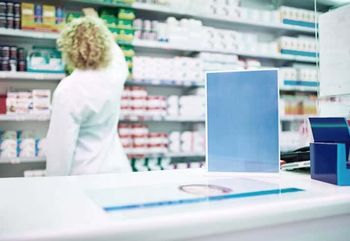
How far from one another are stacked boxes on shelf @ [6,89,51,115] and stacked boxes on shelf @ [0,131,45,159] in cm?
23

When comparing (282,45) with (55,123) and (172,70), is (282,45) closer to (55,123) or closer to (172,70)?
(172,70)

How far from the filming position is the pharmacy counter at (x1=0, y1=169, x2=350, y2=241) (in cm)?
63

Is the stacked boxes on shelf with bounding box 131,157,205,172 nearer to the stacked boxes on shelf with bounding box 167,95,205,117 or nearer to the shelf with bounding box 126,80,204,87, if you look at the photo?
the stacked boxes on shelf with bounding box 167,95,205,117

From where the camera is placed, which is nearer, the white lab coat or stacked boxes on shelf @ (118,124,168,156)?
the white lab coat

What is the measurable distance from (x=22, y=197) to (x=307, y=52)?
460cm

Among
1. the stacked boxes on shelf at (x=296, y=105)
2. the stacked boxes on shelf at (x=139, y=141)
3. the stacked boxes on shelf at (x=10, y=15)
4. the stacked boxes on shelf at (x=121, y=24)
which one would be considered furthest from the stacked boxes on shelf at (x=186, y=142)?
the stacked boxes on shelf at (x=10, y=15)

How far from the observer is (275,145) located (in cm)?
119

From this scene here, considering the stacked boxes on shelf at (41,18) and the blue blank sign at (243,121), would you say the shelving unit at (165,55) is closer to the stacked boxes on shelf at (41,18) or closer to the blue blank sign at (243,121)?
the stacked boxes on shelf at (41,18)

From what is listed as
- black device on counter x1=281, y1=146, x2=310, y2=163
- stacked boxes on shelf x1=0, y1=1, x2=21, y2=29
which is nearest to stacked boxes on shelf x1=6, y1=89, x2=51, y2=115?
stacked boxes on shelf x1=0, y1=1, x2=21, y2=29

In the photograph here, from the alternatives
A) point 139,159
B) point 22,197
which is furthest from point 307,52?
point 22,197

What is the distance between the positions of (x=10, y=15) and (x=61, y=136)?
5.59ft

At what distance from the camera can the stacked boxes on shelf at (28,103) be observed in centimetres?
330

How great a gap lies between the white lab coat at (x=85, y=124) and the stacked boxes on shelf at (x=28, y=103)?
1.11 metres

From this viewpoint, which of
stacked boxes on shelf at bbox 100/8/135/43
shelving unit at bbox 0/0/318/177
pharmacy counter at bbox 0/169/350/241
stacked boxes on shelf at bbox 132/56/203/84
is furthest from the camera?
stacked boxes on shelf at bbox 132/56/203/84
